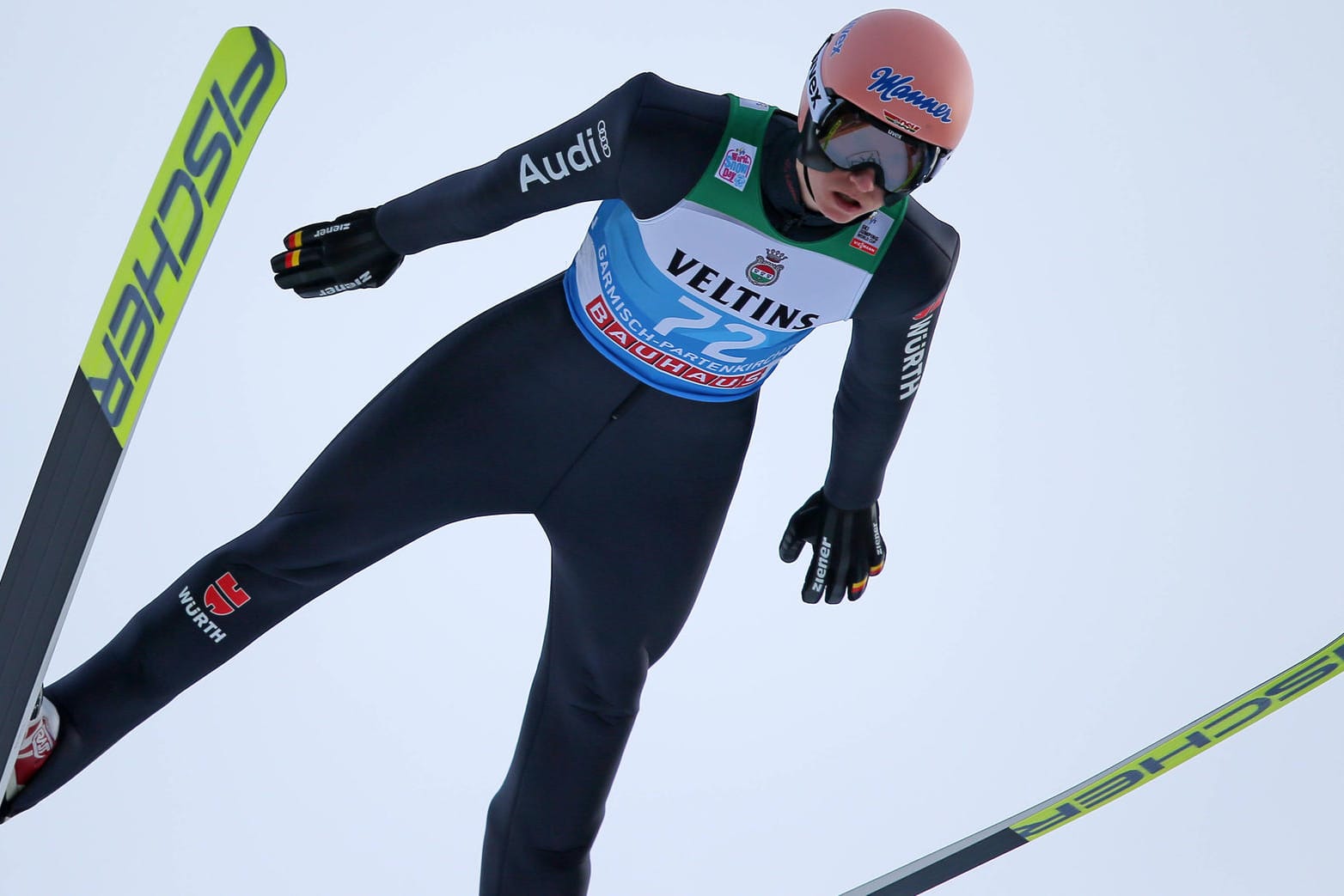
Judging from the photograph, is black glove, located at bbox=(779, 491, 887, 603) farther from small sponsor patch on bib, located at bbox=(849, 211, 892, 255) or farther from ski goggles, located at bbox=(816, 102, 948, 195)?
ski goggles, located at bbox=(816, 102, 948, 195)

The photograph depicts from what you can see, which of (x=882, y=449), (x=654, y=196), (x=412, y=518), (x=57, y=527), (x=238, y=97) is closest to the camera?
(x=238, y=97)

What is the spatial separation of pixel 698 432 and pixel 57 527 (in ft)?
2.96

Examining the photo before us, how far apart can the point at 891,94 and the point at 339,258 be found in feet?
2.77

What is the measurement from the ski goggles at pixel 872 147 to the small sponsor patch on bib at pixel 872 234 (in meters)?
0.14

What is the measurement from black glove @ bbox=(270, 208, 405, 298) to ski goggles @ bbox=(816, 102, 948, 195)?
0.69m

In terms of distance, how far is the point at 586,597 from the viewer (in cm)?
224

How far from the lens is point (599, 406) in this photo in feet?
7.23

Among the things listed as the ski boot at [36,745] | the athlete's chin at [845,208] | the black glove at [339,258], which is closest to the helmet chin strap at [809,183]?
the athlete's chin at [845,208]

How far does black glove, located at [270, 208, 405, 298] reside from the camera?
85.8 inches

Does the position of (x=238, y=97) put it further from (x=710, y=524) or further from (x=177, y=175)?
(x=710, y=524)

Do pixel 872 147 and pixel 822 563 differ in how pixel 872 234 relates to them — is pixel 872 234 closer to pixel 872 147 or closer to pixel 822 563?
pixel 872 147

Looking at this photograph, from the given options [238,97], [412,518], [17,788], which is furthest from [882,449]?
[17,788]

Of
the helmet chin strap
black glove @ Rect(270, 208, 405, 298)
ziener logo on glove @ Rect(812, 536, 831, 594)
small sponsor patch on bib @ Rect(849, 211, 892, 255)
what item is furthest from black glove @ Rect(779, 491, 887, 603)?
black glove @ Rect(270, 208, 405, 298)

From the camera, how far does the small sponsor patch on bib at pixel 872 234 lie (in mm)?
2051
